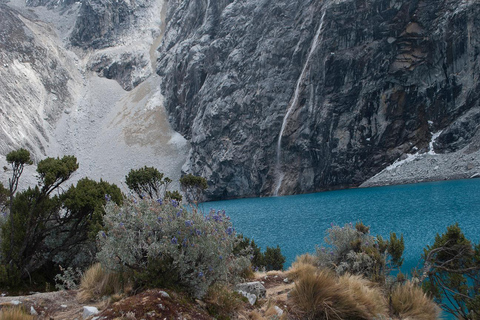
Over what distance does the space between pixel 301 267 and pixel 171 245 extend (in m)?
4.93

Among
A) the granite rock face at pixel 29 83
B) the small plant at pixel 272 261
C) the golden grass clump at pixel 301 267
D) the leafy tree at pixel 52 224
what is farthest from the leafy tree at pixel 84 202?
the granite rock face at pixel 29 83

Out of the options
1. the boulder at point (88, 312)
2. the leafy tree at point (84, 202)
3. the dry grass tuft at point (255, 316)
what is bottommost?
the dry grass tuft at point (255, 316)

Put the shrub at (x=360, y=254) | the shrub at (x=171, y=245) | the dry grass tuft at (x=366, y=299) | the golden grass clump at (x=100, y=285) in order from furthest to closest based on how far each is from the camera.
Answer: the shrub at (x=360, y=254), the golden grass clump at (x=100, y=285), the dry grass tuft at (x=366, y=299), the shrub at (x=171, y=245)

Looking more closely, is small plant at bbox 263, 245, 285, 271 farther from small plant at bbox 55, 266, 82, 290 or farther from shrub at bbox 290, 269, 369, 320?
shrub at bbox 290, 269, 369, 320

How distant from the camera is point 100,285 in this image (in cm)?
539

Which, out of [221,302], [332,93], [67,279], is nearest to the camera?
[221,302]

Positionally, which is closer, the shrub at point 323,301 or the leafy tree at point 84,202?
the shrub at point 323,301

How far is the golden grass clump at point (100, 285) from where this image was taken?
519cm

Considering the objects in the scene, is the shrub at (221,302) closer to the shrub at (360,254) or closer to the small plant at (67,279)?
the small plant at (67,279)

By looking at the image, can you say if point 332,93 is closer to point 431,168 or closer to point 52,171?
point 431,168

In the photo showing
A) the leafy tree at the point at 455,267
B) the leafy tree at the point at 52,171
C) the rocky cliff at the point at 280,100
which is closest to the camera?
the leafy tree at the point at 455,267

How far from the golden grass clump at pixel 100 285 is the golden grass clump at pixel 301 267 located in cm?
379

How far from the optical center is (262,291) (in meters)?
6.33

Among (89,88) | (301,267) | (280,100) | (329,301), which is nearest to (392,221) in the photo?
(301,267)
